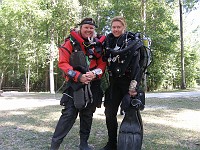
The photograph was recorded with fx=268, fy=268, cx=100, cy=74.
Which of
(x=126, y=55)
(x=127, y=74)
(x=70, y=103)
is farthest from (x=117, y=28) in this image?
(x=70, y=103)

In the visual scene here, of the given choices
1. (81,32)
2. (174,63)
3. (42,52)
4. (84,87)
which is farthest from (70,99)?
(174,63)

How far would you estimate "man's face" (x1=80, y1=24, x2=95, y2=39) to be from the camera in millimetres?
3764

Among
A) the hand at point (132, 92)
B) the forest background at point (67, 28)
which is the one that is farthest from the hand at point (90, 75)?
the forest background at point (67, 28)

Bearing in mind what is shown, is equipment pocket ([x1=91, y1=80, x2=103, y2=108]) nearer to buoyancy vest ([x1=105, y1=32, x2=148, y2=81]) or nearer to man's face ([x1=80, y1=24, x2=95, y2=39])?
buoyancy vest ([x1=105, y1=32, x2=148, y2=81])

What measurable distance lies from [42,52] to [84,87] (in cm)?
1944

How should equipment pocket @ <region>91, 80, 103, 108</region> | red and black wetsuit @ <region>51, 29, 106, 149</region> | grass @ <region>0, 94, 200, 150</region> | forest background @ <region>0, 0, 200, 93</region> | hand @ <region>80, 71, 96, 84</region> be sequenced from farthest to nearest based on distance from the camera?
1. forest background @ <region>0, 0, 200, 93</region>
2. grass @ <region>0, 94, 200, 150</region>
3. equipment pocket @ <region>91, 80, 103, 108</region>
4. red and black wetsuit @ <region>51, 29, 106, 149</region>
5. hand @ <region>80, 71, 96, 84</region>

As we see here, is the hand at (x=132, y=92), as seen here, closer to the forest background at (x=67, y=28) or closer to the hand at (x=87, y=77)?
the hand at (x=87, y=77)

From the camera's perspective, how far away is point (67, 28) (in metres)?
21.9

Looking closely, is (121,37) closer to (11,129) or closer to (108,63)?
(108,63)

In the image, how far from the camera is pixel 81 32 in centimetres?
382

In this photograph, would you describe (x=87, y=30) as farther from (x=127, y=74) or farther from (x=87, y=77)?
(x=127, y=74)

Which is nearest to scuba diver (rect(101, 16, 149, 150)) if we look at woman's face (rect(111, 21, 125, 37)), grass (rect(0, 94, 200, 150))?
woman's face (rect(111, 21, 125, 37))

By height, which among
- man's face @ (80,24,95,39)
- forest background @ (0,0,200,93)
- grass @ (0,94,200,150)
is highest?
forest background @ (0,0,200,93)

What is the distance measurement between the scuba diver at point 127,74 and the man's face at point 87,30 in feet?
0.81
